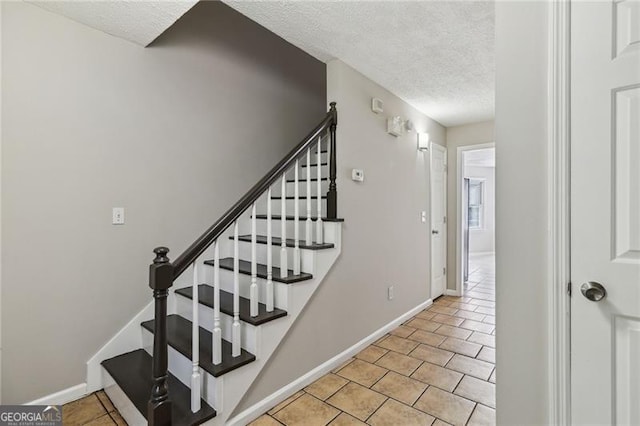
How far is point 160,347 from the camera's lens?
1.41m

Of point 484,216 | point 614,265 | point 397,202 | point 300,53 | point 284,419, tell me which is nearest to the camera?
point 614,265

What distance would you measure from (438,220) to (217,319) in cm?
341

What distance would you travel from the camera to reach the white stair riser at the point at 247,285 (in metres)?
1.97

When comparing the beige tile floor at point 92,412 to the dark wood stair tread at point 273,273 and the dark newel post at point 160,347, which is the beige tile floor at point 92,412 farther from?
the dark wood stair tread at point 273,273

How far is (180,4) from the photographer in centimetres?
164

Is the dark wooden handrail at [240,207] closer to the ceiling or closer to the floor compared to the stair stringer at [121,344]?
closer to the ceiling

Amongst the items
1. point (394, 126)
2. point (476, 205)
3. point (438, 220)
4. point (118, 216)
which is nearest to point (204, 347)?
point (118, 216)

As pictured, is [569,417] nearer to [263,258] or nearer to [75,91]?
[263,258]

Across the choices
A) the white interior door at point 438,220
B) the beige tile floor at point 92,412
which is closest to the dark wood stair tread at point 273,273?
the beige tile floor at point 92,412

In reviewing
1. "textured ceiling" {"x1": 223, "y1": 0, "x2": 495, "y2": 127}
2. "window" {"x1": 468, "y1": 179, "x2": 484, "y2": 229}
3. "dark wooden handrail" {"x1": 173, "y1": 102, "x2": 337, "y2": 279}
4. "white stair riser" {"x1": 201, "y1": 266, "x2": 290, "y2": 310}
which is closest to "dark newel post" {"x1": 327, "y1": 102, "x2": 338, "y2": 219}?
"dark wooden handrail" {"x1": 173, "y1": 102, "x2": 337, "y2": 279}

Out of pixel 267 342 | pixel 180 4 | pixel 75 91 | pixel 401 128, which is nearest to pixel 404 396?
pixel 267 342

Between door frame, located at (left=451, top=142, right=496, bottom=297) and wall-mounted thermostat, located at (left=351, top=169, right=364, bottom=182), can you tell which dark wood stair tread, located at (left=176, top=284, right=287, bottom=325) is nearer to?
wall-mounted thermostat, located at (left=351, top=169, right=364, bottom=182)

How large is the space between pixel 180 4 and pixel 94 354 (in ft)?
7.40

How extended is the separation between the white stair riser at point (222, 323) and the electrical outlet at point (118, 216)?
2.28 feet
